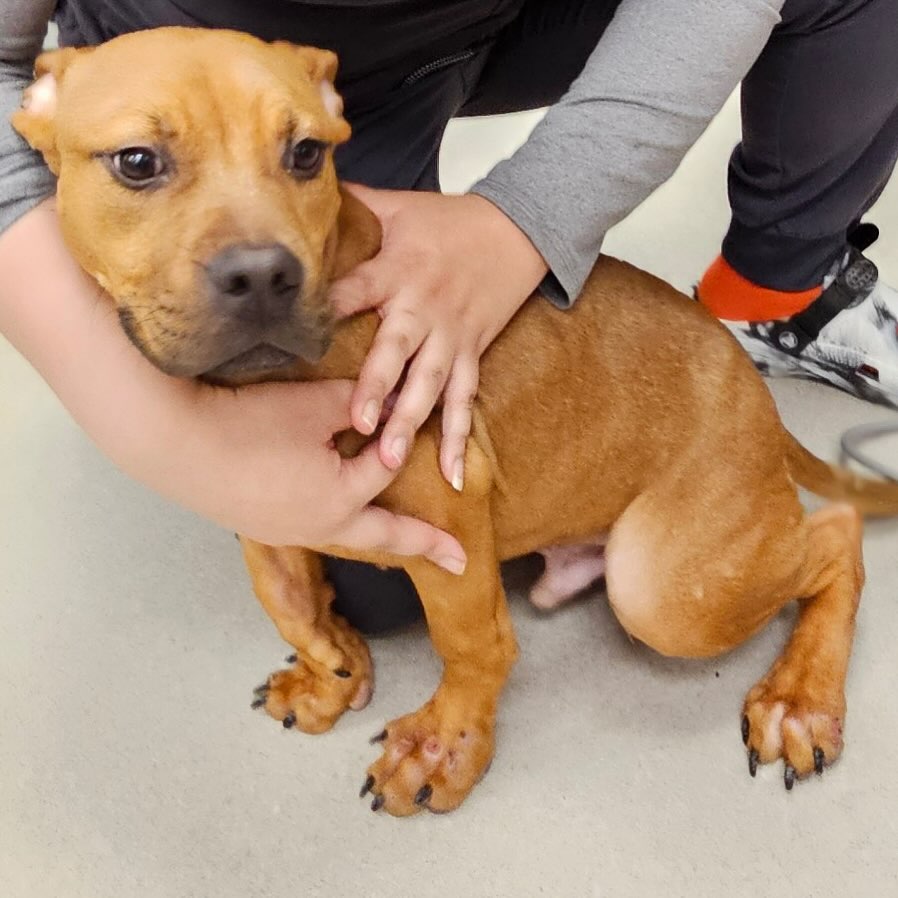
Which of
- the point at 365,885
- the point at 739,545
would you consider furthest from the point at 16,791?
the point at 739,545

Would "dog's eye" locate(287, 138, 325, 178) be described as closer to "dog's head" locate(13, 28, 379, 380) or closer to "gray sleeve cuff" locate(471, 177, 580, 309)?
"dog's head" locate(13, 28, 379, 380)

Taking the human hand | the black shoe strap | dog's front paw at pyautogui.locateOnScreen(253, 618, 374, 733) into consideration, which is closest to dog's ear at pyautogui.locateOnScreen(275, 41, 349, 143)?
the human hand

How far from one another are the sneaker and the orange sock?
0.04 meters

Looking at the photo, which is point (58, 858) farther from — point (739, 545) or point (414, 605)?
point (739, 545)

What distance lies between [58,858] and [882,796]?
132cm

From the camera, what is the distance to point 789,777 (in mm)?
1575

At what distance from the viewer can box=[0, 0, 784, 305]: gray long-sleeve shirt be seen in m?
1.29

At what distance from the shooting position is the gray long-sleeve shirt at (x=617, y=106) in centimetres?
129

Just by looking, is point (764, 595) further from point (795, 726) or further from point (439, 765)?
point (439, 765)

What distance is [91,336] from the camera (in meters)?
1.19

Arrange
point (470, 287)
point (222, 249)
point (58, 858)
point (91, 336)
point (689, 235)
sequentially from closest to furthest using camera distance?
1. point (222, 249)
2. point (91, 336)
3. point (470, 287)
4. point (58, 858)
5. point (689, 235)

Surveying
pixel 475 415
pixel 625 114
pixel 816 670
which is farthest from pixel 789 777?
pixel 625 114

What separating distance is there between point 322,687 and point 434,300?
75cm

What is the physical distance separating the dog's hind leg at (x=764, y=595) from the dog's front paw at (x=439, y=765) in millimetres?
302
